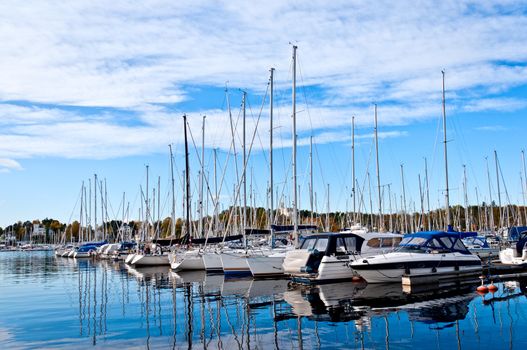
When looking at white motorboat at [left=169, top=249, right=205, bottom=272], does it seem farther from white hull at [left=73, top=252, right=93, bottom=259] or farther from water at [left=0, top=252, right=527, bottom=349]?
white hull at [left=73, top=252, right=93, bottom=259]

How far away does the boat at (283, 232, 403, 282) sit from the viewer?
27.8 metres

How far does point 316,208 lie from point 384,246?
34.6m

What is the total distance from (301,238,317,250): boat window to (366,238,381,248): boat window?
3396mm

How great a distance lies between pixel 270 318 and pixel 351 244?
13102 mm

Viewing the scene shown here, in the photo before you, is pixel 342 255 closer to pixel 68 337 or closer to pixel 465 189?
pixel 68 337

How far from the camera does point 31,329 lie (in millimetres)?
18281

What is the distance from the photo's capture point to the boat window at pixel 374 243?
101 ft

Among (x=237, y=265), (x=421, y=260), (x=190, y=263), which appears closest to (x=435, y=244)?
(x=421, y=260)

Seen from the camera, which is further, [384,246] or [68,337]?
[384,246]

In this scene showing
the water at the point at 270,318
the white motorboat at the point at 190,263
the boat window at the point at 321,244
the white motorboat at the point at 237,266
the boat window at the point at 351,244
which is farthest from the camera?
the white motorboat at the point at 190,263

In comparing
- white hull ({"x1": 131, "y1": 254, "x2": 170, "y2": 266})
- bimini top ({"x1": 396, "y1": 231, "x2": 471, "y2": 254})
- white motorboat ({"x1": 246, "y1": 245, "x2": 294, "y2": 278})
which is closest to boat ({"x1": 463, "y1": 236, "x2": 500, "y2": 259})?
bimini top ({"x1": 396, "y1": 231, "x2": 471, "y2": 254})

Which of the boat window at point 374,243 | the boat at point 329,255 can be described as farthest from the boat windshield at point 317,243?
the boat window at point 374,243

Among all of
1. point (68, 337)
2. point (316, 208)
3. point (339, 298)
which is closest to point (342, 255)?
point (339, 298)

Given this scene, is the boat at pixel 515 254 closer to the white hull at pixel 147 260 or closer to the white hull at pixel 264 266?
the white hull at pixel 264 266
